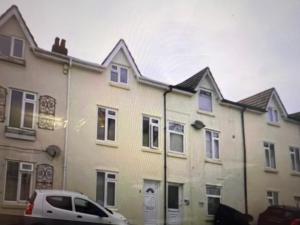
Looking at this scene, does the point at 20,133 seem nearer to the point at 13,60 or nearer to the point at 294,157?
the point at 13,60

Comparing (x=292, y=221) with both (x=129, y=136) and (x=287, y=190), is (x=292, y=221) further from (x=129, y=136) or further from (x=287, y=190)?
(x=129, y=136)

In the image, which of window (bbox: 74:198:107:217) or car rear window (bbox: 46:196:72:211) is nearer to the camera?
car rear window (bbox: 46:196:72:211)

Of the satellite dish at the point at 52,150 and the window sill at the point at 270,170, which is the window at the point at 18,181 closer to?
the satellite dish at the point at 52,150

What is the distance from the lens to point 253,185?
8469 mm

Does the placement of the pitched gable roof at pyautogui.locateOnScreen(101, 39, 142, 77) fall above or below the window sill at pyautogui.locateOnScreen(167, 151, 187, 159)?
above

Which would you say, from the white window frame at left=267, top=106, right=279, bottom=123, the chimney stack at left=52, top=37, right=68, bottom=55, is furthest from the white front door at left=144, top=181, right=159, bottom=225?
the white window frame at left=267, top=106, right=279, bottom=123

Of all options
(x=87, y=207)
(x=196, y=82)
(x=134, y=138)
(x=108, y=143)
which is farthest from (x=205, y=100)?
(x=87, y=207)

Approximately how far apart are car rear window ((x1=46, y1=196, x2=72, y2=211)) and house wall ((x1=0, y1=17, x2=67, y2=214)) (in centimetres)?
74

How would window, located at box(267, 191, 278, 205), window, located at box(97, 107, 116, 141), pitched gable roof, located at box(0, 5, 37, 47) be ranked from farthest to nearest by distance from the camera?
window, located at box(267, 191, 278, 205), window, located at box(97, 107, 116, 141), pitched gable roof, located at box(0, 5, 37, 47)

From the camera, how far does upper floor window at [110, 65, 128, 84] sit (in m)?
7.19

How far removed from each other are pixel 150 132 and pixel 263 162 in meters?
2.61

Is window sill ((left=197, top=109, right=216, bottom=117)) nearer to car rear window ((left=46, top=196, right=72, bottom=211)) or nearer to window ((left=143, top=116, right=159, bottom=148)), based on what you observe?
window ((left=143, top=116, right=159, bottom=148))

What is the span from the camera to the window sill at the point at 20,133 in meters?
5.85

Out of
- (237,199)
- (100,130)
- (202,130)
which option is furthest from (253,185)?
(100,130)
